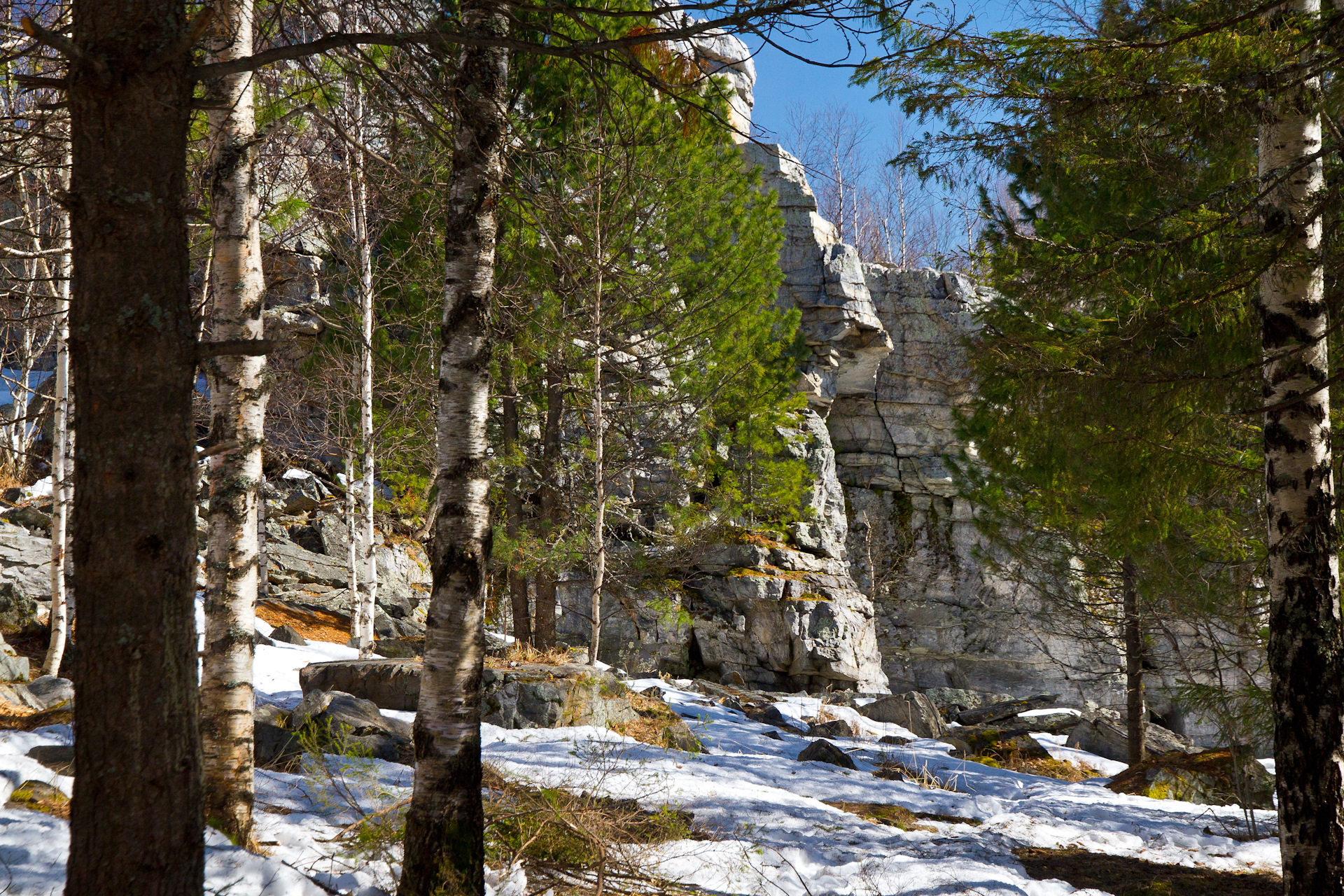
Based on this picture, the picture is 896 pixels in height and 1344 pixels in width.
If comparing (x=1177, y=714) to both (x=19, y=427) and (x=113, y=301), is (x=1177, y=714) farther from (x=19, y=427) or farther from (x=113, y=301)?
(x=19, y=427)

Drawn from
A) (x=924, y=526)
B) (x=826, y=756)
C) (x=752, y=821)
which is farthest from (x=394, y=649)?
(x=924, y=526)

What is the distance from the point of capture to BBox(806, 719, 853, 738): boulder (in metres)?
9.76

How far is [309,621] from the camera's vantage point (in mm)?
12516

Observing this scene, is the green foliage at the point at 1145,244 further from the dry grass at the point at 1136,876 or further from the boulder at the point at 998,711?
the boulder at the point at 998,711

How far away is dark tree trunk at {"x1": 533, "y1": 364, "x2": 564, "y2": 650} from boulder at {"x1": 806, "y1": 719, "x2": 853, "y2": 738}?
374cm

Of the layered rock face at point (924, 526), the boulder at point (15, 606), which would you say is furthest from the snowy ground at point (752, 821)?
the layered rock face at point (924, 526)

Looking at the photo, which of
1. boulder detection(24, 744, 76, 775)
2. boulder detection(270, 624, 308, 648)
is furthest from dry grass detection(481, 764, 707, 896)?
boulder detection(270, 624, 308, 648)

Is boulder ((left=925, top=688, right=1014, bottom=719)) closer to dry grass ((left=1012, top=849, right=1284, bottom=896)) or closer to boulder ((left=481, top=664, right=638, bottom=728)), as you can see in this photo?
boulder ((left=481, top=664, right=638, bottom=728))

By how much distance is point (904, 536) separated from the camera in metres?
23.7

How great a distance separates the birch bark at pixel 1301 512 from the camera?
12.5 ft

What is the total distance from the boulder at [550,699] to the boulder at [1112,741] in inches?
287

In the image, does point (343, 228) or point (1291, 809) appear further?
point (343, 228)

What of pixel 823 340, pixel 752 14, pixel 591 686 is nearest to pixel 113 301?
pixel 752 14

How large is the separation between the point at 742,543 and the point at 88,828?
15.9 metres
